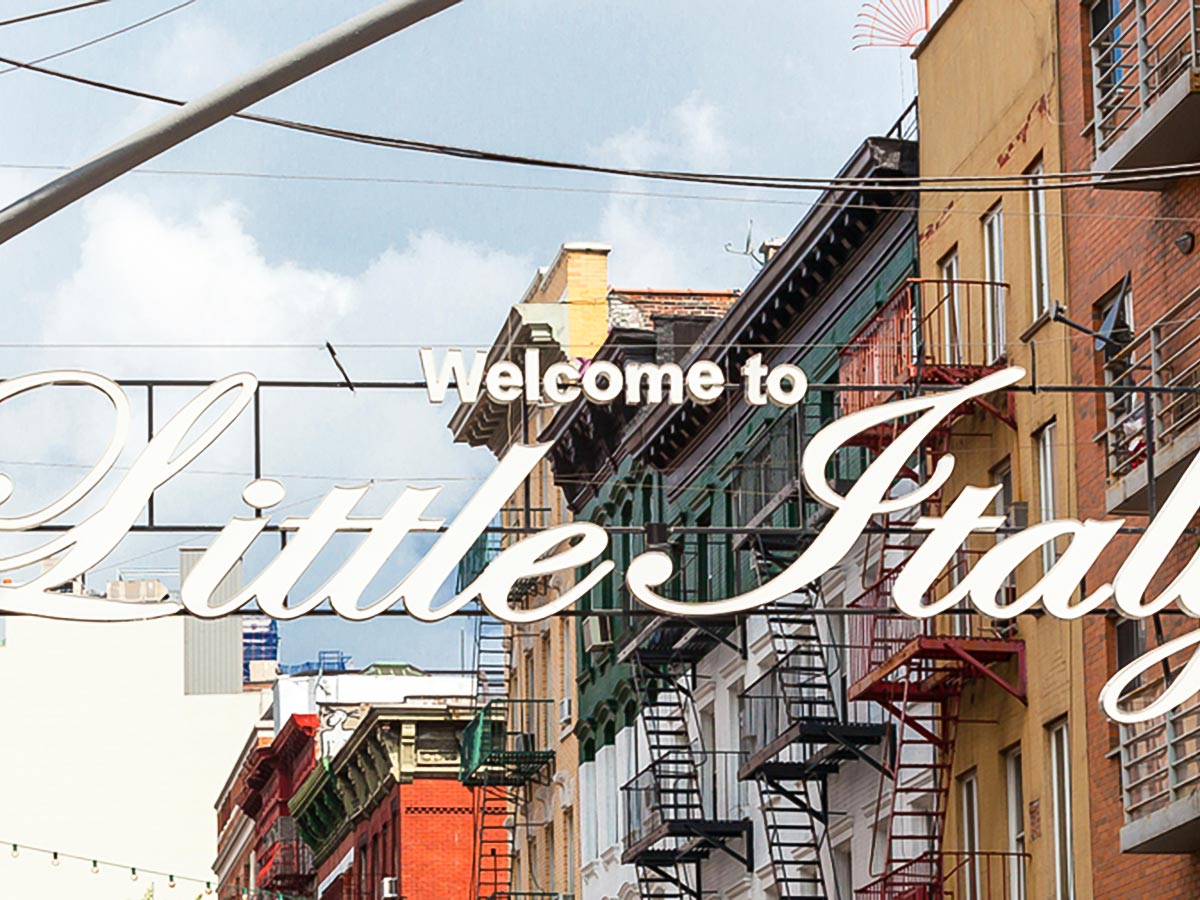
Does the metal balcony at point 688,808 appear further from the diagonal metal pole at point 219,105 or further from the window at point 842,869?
the diagonal metal pole at point 219,105

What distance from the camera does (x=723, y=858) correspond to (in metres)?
48.8

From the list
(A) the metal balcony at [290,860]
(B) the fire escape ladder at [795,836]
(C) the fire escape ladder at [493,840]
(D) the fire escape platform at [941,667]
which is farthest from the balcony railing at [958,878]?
(A) the metal balcony at [290,860]

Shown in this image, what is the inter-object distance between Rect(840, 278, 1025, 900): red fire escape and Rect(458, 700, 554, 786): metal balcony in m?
25.7

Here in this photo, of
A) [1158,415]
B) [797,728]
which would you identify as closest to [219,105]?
[1158,415]

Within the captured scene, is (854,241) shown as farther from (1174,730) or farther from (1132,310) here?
(1174,730)

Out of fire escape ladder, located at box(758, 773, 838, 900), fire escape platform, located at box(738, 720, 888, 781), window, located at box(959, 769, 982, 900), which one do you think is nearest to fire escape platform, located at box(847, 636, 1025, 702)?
window, located at box(959, 769, 982, 900)

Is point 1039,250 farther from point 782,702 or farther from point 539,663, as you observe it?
point 539,663

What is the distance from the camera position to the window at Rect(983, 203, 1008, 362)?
35.2m

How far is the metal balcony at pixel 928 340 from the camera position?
34969 mm

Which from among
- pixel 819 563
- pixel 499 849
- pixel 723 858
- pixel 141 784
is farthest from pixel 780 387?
A: pixel 141 784

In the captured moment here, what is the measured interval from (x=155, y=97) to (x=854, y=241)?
2126 cm

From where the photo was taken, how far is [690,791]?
1875 inches

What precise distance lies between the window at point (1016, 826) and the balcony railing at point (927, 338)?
487cm

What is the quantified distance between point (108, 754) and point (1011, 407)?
8642cm
